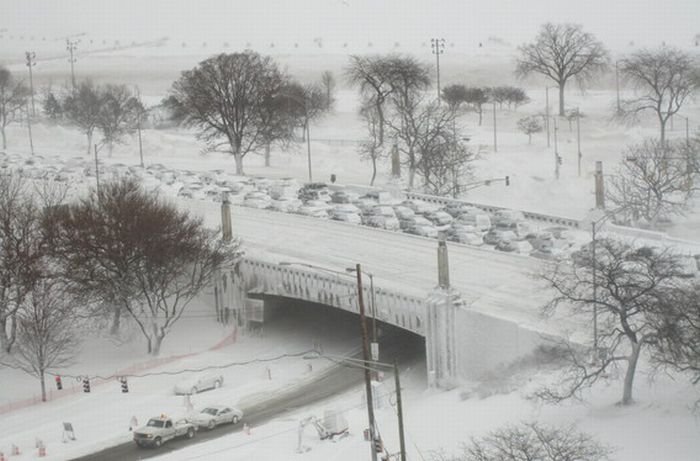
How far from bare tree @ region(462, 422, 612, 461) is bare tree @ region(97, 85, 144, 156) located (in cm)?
6617

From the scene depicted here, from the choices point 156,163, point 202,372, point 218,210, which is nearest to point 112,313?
point 202,372

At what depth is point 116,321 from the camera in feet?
125

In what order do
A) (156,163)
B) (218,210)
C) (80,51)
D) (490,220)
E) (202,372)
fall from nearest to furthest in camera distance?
(202,372), (490,220), (218,210), (156,163), (80,51)

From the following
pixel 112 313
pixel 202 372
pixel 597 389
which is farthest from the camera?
pixel 112 313

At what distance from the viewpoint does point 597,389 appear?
997 inches

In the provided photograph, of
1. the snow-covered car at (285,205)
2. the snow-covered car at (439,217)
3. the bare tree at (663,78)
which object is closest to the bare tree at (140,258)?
the snow-covered car at (439,217)

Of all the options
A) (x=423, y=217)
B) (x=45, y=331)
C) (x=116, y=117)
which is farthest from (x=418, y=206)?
(x=116, y=117)

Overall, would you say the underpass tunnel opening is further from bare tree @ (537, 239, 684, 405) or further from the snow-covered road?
bare tree @ (537, 239, 684, 405)

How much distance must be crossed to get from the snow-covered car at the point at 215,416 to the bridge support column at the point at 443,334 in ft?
19.7

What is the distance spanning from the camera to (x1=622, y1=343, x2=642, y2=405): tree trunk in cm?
2356

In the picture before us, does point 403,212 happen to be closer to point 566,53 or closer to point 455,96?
point 455,96

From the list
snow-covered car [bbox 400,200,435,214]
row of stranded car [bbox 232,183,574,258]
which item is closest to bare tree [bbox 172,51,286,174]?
row of stranded car [bbox 232,183,574,258]

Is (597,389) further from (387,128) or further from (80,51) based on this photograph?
(80,51)

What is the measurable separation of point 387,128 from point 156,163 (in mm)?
17551
